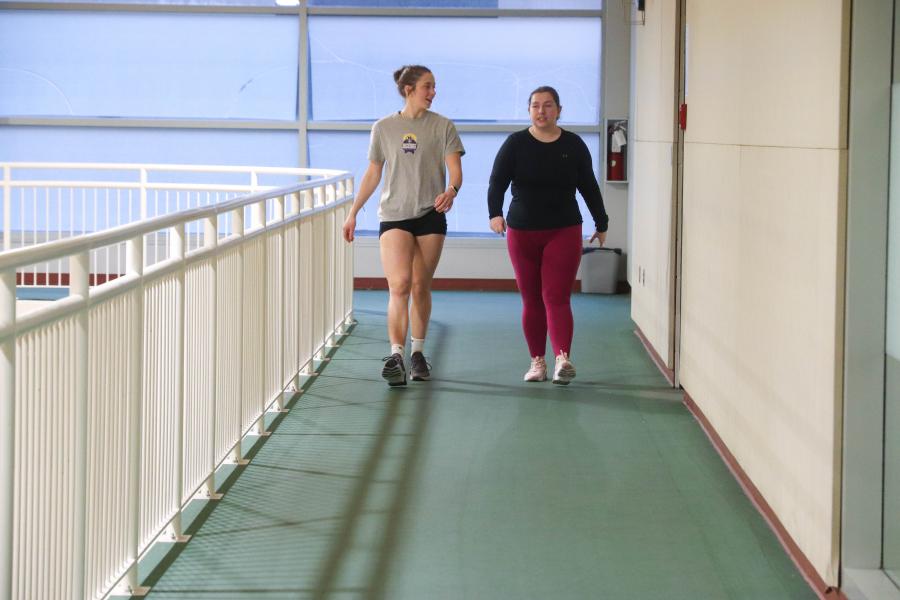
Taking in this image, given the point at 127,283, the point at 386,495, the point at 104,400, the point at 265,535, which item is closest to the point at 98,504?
the point at 104,400

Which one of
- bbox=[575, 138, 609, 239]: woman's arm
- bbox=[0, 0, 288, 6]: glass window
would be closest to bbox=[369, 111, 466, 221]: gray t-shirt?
bbox=[575, 138, 609, 239]: woman's arm

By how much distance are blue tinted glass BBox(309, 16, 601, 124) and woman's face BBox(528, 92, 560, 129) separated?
5549mm

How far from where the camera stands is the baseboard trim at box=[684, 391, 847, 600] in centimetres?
399

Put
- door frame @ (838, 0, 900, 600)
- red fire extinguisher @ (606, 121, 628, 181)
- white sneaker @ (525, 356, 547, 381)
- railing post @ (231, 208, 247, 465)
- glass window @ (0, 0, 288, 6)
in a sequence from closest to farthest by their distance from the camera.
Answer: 1. door frame @ (838, 0, 900, 600)
2. railing post @ (231, 208, 247, 465)
3. white sneaker @ (525, 356, 547, 381)
4. red fire extinguisher @ (606, 121, 628, 181)
5. glass window @ (0, 0, 288, 6)

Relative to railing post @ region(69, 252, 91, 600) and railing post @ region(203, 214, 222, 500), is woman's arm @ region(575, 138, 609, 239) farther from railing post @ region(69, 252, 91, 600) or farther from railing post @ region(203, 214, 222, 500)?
railing post @ region(69, 252, 91, 600)

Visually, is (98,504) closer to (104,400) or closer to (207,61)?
(104,400)

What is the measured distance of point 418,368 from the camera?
7.71 meters

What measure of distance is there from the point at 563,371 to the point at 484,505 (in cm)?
256

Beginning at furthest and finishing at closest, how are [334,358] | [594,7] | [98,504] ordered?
[594,7] < [334,358] < [98,504]

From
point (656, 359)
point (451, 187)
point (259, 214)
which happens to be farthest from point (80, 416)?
point (656, 359)

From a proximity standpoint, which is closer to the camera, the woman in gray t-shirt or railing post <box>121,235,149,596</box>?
railing post <box>121,235,149,596</box>

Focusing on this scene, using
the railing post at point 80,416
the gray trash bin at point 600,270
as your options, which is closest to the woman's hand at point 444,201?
the railing post at point 80,416

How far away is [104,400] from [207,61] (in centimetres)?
987

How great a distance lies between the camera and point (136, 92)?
1305 centimetres
